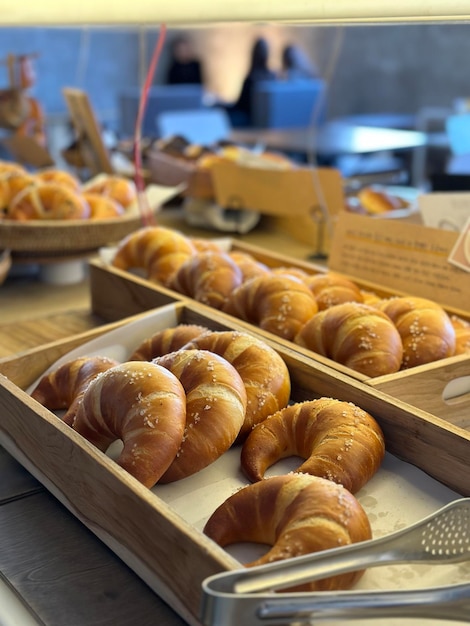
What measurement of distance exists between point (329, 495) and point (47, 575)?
0.28 metres

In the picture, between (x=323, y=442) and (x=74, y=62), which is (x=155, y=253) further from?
(x=74, y=62)

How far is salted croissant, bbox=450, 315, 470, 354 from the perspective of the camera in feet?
3.61

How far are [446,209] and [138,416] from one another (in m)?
0.85

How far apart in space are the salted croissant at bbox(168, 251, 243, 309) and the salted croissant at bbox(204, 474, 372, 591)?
56 centimetres

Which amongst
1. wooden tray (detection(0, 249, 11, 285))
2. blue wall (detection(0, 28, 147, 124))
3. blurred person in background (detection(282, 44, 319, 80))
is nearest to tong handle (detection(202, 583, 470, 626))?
wooden tray (detection(0, 249, 11, 285))

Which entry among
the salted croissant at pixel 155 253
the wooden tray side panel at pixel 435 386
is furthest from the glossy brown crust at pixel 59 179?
the wooden tray side panel at pixel 435 386

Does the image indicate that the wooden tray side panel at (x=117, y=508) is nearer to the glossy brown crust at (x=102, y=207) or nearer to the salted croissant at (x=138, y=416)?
the salted croissant at (x=138, y=416)

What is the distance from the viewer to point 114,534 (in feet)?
2.42

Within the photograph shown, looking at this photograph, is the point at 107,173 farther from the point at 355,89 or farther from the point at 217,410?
the point at 355,89

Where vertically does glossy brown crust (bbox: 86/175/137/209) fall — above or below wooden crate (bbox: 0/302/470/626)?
above

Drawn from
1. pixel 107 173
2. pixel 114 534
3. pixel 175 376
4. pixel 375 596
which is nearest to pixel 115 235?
pixel 107 173

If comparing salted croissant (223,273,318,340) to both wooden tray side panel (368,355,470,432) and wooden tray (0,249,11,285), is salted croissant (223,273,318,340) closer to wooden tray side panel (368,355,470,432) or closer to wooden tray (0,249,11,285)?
wooden tray side panel (368,355,470,432)

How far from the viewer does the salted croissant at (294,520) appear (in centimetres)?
63

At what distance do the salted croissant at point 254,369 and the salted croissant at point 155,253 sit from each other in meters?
0.43
